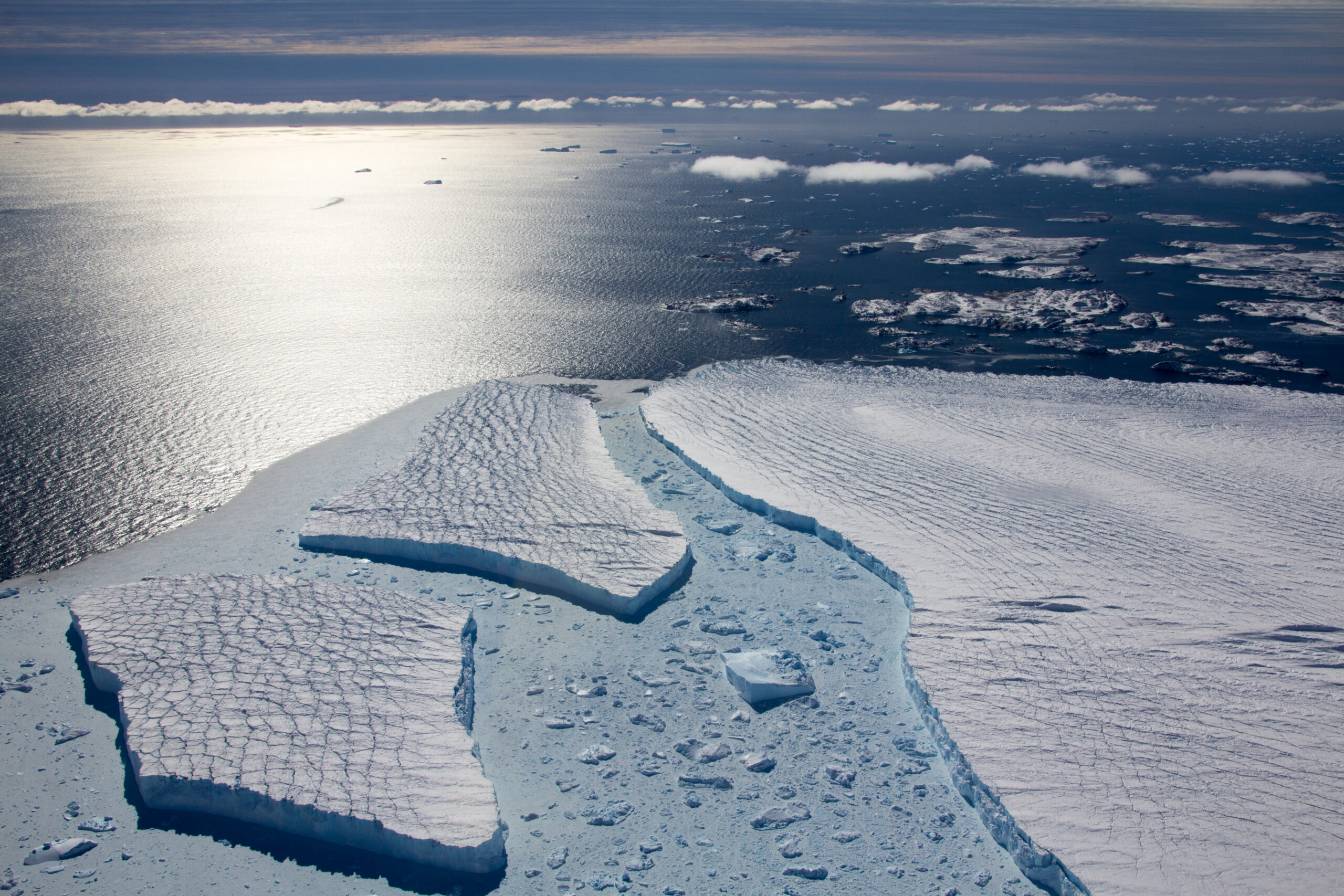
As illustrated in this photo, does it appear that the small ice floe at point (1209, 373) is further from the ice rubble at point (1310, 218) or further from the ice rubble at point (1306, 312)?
the ice rubble at point (1310, 218)

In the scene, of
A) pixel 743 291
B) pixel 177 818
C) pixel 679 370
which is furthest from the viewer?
pixel 743 291

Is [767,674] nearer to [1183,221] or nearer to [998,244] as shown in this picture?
[998,244]

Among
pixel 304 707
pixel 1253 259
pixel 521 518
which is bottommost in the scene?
pixel 304 707

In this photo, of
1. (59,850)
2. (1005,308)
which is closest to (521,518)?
(59,850)

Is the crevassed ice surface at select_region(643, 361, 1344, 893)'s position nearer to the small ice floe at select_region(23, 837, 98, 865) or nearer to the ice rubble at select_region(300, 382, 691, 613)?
the ice rubble at select_region(300, 382, 691, 613)

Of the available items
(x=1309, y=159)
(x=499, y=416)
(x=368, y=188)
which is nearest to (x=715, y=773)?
(x=499, y=416)

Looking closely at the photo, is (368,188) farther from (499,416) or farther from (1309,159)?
(1309,159)

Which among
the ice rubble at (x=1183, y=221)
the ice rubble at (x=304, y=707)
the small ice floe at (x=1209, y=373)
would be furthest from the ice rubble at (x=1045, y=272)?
the ice rubble at (x=304, y=707)
